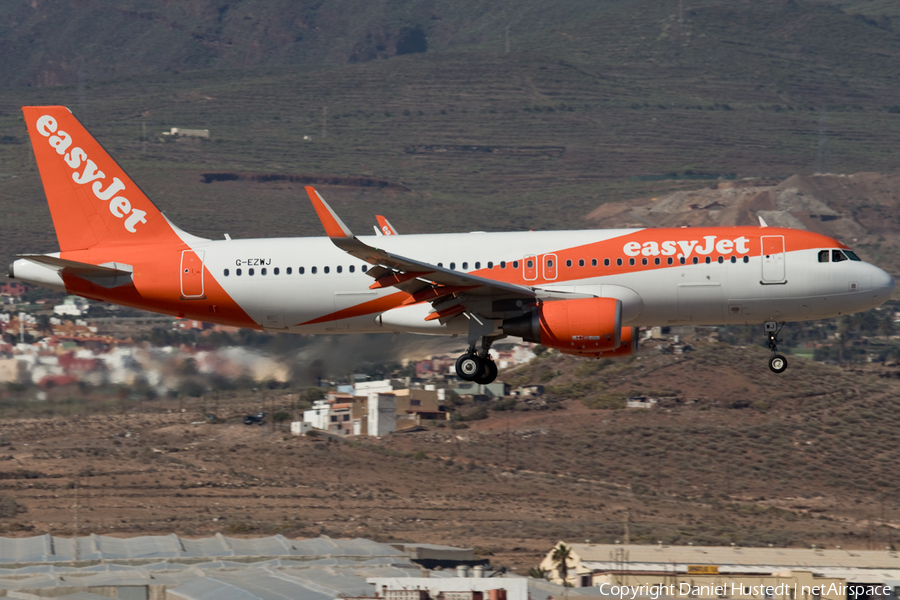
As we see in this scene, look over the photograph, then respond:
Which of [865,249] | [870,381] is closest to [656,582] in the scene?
[870,381]

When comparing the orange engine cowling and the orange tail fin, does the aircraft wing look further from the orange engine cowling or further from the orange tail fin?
the orange tail fin

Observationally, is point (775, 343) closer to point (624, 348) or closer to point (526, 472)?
point (624, 348)

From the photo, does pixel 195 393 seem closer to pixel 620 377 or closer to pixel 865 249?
pixel 620 377

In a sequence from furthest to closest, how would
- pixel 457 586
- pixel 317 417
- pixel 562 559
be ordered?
pixel 317 417 < pixel 562 559 < pixel 457 586

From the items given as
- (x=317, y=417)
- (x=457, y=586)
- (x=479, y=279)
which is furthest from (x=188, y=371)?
(x=317, y=417)

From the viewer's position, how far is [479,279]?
3456 cm

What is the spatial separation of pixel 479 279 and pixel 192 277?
10.0m

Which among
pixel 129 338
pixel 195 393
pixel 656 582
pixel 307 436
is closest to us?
pixel 656 582

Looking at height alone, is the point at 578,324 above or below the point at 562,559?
above

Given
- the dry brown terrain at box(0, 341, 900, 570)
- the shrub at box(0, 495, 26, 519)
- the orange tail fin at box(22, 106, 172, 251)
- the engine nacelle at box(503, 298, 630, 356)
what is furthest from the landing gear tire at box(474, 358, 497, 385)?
the shrub at box(0, 495, 26, 519)

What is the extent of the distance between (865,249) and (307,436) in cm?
13213

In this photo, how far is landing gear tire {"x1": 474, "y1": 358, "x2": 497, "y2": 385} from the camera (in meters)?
37.3

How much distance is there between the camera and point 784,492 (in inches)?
2896

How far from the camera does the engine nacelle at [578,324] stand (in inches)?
1371
